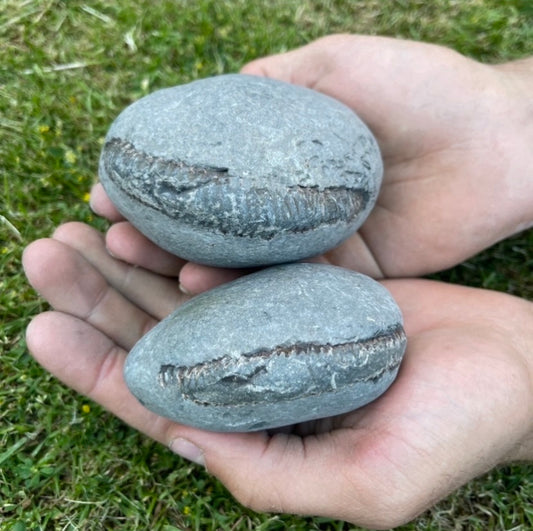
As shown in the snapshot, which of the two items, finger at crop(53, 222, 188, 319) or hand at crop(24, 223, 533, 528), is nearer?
hand at crop(24, 223, 533, 528)

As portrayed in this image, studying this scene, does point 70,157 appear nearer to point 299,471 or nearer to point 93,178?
point 93,178

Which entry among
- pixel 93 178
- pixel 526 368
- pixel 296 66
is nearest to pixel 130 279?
pixel 93 178

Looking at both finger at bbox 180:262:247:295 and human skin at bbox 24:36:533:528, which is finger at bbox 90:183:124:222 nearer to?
human skin at bbox 24:36:533:528

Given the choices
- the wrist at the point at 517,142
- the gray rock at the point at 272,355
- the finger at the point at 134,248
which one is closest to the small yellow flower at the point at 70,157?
the finger at the point at 134,248

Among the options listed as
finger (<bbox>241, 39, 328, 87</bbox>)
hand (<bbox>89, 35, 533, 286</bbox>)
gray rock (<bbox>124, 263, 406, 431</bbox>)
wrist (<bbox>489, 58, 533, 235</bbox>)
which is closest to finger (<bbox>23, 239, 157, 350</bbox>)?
hand (<bbox>89, 35, 533, 286</bbox>)

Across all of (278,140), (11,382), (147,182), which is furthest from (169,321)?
(11,382)

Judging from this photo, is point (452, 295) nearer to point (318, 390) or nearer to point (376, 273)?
point (376, 273)

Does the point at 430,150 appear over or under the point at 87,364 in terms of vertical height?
over
